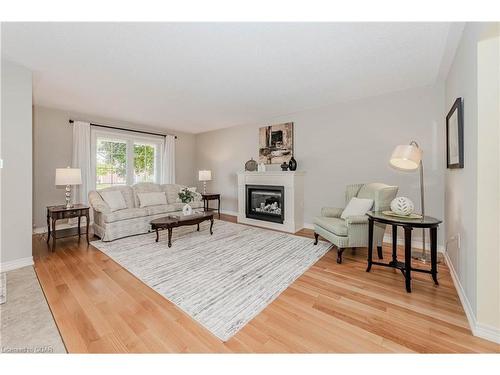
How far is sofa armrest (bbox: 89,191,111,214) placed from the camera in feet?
11.8

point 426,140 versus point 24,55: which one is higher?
point 24,55

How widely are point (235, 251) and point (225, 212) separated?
3.07 metres

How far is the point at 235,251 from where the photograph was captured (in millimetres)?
3057

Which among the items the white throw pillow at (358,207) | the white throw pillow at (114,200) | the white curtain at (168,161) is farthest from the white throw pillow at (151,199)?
the white throw pillow at (358,207)

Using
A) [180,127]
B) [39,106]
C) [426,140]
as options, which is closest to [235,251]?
[426,140]

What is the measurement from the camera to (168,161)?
589cm

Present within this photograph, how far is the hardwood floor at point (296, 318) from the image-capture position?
53.6 inches

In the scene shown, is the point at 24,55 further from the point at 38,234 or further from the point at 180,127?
the point at 180,127

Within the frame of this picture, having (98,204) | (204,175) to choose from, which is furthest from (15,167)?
(204,175)

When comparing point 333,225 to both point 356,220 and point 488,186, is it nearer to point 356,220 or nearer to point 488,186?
point 356,220

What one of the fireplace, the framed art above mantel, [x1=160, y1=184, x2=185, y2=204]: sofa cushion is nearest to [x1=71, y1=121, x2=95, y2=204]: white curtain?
[x1=160, y1=184, x2=185, y2=204]: sofa cushion

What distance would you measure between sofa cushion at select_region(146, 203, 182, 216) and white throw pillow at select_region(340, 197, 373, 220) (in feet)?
10.6

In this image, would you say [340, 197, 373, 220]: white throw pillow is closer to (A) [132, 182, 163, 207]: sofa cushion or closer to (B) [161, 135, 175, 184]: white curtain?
(A) [132, 182, 163, 207]: sofa cushion

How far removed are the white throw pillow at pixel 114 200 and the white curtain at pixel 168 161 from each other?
74.5 inches
